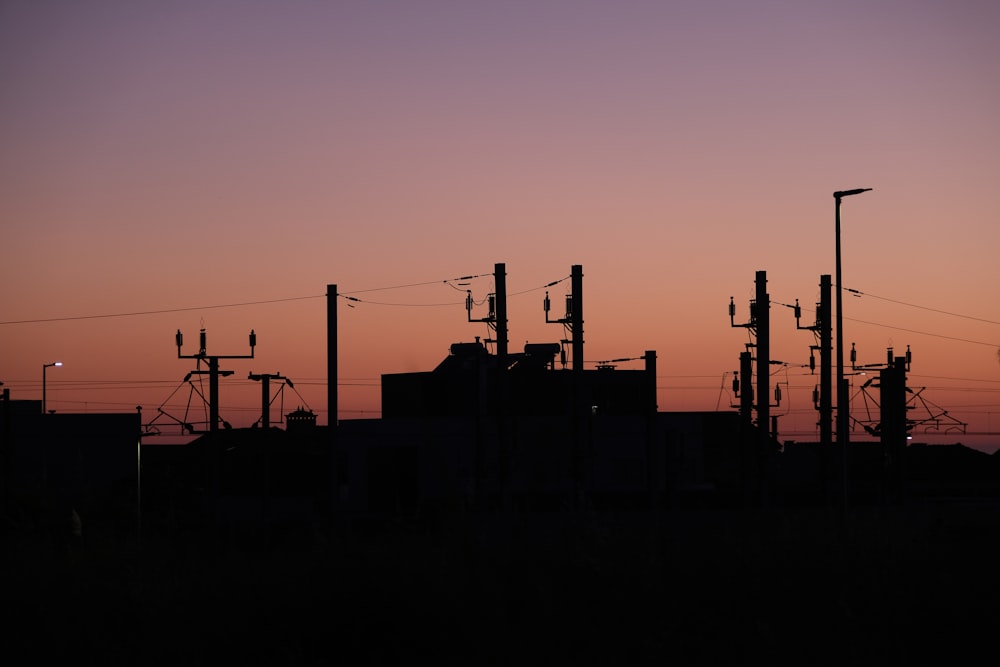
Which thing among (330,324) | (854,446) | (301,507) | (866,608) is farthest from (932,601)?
(854,446)

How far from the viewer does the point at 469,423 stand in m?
63.7

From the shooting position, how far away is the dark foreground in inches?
467

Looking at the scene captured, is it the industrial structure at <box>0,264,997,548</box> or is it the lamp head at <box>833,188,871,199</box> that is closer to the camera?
the lamp head at <box>833,188,871,199</box>

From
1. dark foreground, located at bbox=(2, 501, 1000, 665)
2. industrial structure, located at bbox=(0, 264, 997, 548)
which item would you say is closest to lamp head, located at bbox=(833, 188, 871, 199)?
industrial structure, located at bbox=(0, 264, 997, 548)

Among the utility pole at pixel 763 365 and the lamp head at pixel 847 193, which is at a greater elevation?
the lamp head at pixel 847 193

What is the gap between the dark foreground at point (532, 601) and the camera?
38.9ft

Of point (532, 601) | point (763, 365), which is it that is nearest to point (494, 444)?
point (763, 365)

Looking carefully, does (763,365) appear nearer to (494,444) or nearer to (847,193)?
(847,193)

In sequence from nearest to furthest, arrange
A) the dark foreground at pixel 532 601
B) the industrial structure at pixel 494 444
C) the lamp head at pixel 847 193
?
the dark foreground at pixel 532 601, the lamp head at pixel 847 193, the industrial structure at pixel 494 444

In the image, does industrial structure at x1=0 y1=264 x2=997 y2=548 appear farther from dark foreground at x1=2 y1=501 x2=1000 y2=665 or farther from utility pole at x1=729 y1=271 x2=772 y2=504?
dark foreground at x1=2 y1=501 x2=1000 y2=665

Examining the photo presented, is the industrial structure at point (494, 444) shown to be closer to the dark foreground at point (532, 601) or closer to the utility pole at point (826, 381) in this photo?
the utility pole at point (826, 381)

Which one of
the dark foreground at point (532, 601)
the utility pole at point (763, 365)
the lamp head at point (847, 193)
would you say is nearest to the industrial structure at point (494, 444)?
the utility pole at point (763, 365)

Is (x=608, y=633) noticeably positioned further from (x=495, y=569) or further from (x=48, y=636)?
(x=48, y=636)

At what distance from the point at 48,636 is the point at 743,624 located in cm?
789
